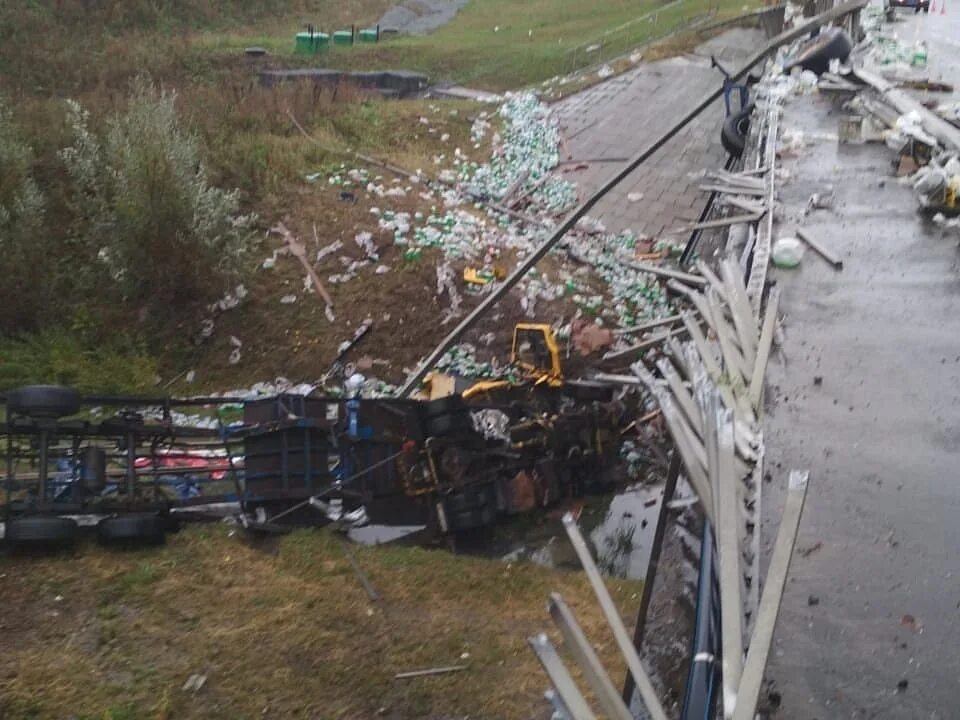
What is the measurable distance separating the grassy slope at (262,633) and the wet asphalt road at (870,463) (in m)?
1.62

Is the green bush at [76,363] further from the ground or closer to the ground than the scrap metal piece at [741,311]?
closer to the ground

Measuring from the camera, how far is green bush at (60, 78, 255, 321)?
889 centimetres

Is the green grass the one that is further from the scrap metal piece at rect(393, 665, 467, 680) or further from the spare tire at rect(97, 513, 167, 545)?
the scrap metal piece at rect(393, 665, 467, 680)

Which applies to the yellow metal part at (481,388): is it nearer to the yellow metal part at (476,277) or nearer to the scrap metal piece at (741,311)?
the yellow metal part at (476,277)

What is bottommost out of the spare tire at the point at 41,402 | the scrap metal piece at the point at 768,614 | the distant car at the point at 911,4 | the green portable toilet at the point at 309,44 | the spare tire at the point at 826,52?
the spare tire at the point at 41,402

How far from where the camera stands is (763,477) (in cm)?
363

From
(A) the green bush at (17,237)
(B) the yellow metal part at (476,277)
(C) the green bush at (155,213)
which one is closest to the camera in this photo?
(C) the green bush at (155,213)

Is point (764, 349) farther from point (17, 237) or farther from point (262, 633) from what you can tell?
point (17, 237)

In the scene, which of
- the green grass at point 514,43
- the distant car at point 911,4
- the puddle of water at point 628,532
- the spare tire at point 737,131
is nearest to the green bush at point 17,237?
the puddle of water at point 628,532

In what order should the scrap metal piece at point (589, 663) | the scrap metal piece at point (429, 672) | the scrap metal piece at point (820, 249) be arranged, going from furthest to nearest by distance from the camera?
the scrap metal piece at point (820, 249)
the scrap metal piece at point (429, 672)
the scrap metal piece at point (589, 663)

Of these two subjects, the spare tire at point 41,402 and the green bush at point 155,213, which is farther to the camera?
the green bush at point 155,213

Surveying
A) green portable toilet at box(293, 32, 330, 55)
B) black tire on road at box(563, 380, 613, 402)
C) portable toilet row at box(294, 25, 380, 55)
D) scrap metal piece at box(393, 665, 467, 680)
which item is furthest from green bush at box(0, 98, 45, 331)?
portable toilet row at box(294, 25, 380, 55)

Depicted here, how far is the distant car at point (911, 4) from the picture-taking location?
12.7 metres

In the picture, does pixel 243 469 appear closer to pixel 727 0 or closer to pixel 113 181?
pixel 113 181
